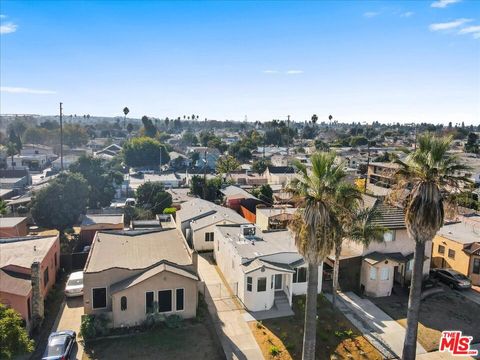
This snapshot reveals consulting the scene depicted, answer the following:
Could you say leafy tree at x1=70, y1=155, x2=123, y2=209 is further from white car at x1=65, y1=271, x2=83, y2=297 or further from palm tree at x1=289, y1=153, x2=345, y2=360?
palm tree at x1=289, y1=153, x2=345, y2=360

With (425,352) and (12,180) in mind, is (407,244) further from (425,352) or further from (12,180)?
(12,180)

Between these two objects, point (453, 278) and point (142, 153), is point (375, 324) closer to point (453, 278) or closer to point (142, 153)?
point (453, 278)

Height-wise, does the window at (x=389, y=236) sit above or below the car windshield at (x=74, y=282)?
above

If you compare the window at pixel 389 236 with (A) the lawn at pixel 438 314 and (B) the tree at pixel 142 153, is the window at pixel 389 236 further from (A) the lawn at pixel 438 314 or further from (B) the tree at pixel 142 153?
(B) the tree at pixel 142 153

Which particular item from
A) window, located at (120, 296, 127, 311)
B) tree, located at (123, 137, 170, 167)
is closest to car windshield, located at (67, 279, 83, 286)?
window, located at (120, 296, 127, 311)

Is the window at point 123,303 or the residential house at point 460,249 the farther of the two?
the residential house at point 460,249

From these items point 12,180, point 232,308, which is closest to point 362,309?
point 232,308

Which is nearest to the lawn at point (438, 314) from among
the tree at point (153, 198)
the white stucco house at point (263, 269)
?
the white stucco house at point (263, 269)
